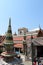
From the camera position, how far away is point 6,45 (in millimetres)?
8703

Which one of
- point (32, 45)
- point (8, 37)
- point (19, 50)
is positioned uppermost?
point (8, 37)

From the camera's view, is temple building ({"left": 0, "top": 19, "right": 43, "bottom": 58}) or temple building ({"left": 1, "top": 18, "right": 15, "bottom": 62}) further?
temple building ({"left": 0, "top": 19, "right": 43, "bottom": 58})

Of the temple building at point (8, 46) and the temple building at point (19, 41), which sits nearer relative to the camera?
the temple building at point (8, 46)

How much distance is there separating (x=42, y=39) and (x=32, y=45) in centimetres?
170

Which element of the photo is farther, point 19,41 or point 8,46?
point 19,41

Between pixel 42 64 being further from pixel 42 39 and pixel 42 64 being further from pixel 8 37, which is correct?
pixel 42 39

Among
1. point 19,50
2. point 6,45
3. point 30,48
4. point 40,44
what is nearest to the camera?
point 6,45

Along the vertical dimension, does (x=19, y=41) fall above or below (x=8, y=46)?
below

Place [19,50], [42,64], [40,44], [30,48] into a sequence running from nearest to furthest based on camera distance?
1. [42,64]
2. [40,44]
3. [30,48]
4. [19,50]

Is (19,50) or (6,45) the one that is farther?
(19,50)

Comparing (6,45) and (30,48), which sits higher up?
(6,45)

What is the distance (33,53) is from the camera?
17516 millimetres

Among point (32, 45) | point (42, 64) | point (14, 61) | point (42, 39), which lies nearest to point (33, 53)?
point (32, 45)

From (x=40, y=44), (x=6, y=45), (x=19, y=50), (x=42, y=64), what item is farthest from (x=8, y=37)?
(x=19, y=50)
